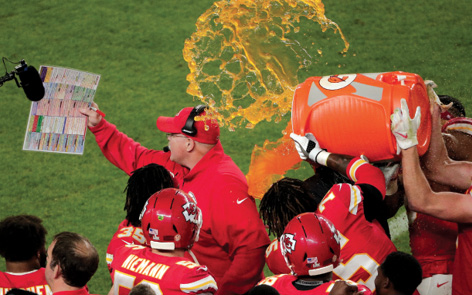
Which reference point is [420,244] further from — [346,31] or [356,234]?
Answer: [346,31]

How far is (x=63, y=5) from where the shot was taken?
869cm

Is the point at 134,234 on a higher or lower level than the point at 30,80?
lower

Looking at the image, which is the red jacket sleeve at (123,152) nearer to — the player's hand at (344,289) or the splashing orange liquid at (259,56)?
the splashing orange liquid at (259,56)

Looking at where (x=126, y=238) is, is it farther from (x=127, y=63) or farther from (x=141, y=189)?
(x=127, y=63)

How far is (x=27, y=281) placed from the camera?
292 centimetres

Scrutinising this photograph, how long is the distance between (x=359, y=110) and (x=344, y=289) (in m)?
0.85

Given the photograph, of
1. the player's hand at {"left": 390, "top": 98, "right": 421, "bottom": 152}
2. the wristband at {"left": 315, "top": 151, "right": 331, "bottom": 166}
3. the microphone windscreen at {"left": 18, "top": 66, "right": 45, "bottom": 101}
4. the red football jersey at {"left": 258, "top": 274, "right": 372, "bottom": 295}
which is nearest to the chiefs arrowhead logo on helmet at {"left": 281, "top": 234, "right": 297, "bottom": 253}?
the red football jersey at {"left": 258, "top": 274, "right": 372, "bottom": 295}

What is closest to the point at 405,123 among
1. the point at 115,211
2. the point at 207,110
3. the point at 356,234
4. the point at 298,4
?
the point at 356,234

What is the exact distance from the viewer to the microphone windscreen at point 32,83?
338 centimetres

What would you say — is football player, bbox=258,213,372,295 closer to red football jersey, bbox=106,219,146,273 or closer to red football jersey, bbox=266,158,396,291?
red football jersey, bbox=266,158,396,291

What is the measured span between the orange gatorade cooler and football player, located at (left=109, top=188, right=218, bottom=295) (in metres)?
0.68

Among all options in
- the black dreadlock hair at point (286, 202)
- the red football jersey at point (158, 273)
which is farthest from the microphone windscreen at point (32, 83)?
the black dreadlock hair at point (286, 202)

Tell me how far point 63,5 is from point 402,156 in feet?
22.9

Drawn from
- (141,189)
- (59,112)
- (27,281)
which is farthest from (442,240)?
(59,112)
